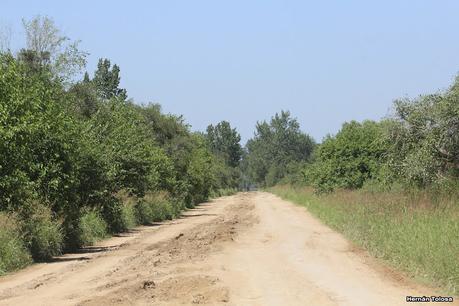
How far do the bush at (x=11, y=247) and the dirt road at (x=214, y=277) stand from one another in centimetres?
43

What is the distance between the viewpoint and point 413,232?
16672 millimetres

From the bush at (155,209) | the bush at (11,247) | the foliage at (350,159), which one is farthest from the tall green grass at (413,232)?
the foliage at (350,159)

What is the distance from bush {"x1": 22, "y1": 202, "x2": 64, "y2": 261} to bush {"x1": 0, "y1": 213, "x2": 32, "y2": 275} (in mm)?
643

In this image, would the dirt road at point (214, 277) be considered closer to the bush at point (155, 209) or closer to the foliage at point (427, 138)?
the foliage at point (427, 138)

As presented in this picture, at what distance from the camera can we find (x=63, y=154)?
2242 cm

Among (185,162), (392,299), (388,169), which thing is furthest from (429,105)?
(185,162)

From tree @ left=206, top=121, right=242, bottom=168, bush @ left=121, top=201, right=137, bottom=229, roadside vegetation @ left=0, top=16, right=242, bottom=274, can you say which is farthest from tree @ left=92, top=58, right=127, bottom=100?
tree @ left=206, top=121, right=242, bottom=168

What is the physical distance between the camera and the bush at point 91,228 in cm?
2480

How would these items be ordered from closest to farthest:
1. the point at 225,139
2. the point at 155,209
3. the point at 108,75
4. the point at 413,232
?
the point at 413,232 → the point at 155,209 → the point at 108,75 → the point at 225,139

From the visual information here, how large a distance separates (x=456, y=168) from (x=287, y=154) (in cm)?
16338

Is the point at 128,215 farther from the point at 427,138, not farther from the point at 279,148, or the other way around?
the point at 279,148

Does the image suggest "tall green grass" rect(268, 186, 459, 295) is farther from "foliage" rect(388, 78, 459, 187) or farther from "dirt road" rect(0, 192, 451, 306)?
"foliage" rect(388, 78, 459, 187)

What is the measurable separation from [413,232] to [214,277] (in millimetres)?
5948

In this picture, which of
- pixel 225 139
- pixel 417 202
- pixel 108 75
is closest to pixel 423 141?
pixel 417 202
